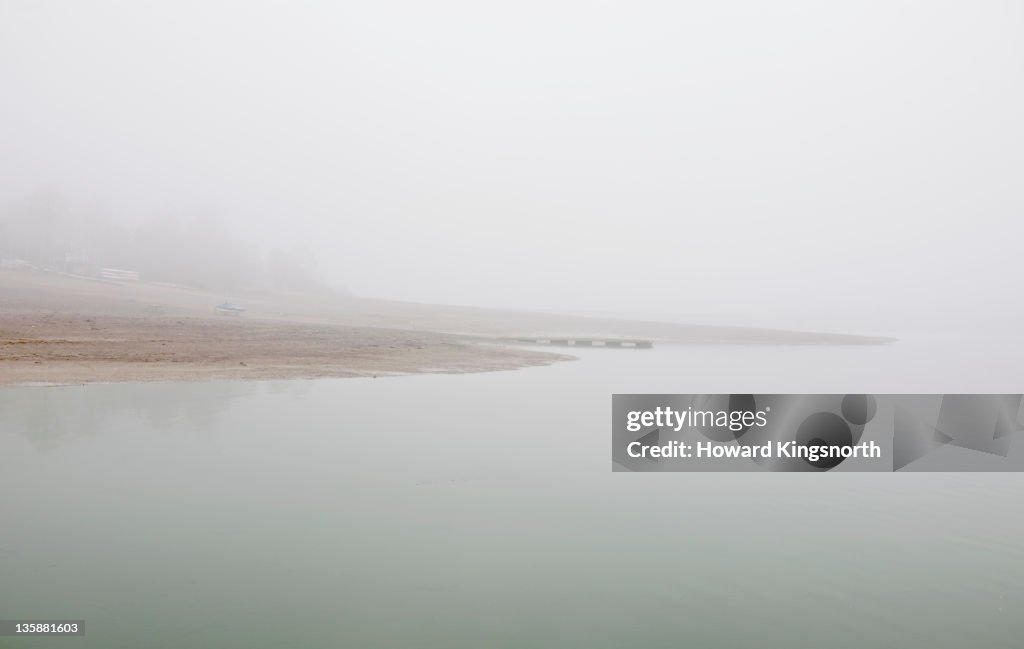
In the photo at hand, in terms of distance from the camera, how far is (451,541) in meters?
10.6

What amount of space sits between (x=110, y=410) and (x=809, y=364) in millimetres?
47373

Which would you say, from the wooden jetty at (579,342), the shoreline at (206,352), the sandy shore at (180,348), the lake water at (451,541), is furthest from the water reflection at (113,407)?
the wooden jetty at (579,342)

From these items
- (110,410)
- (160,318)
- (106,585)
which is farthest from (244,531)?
(160,318)

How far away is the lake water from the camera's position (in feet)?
25.7

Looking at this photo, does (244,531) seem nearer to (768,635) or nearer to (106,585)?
(106,585)

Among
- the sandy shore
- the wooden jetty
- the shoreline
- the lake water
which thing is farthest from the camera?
the wooden jetty

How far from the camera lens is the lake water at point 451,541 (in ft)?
25.7

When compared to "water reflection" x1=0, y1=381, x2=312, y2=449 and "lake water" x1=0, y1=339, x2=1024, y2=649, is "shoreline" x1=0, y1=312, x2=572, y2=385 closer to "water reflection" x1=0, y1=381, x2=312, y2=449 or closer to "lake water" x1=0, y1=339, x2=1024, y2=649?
→ "water reflection" x1=0, y1=381, x2=312, y2=449

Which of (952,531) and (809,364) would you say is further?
(809,364)

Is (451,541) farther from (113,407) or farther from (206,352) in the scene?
(206,352)

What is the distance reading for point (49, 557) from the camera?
8.96 meters

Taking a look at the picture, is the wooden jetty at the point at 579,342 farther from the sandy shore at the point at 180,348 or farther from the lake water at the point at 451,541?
the lake water at the point at 451,541

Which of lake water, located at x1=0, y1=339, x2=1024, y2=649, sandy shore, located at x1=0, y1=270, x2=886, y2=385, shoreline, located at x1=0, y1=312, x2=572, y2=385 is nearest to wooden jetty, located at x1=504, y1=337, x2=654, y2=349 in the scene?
sandy shore, located at x1=0, y1=270, x2=886, y2=385

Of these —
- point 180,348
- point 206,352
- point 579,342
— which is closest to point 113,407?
point 206,352
